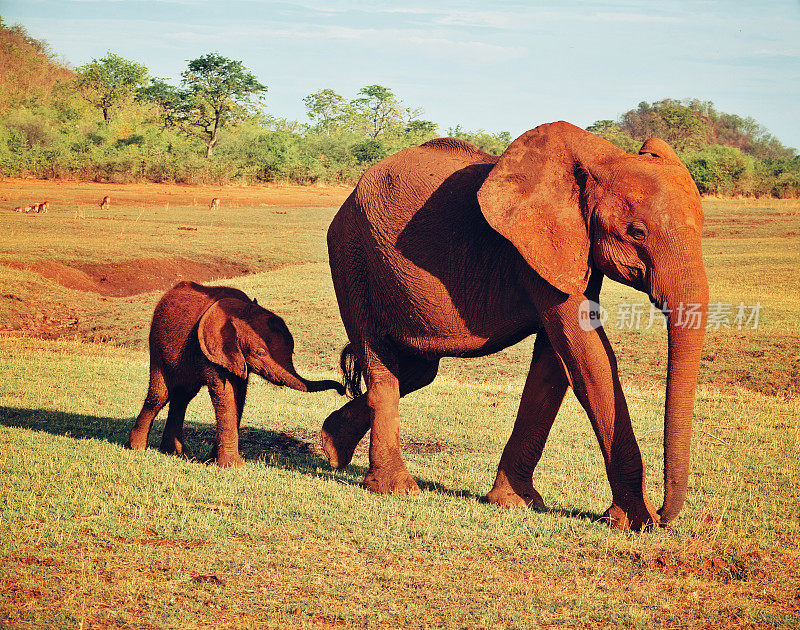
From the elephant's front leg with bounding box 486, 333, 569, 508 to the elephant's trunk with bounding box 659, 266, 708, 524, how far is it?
43.1 inches

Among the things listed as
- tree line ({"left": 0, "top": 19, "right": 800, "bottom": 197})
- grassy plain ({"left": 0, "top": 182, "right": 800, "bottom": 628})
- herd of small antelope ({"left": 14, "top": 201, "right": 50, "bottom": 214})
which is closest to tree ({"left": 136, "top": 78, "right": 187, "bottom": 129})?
tree line ({"left": 0, "top": 19, "right": 800, "bottom": 197})

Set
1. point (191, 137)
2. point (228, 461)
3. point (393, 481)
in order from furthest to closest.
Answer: point (191, 137) < point (228, 461) < point (393, 481)

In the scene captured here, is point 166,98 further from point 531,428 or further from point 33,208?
point 531,428

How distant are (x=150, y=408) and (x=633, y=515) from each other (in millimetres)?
4857

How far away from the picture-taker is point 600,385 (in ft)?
19.5

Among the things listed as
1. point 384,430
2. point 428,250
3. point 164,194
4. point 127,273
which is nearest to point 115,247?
point 127,273

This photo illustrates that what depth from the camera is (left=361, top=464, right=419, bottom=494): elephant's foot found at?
7.32 metres

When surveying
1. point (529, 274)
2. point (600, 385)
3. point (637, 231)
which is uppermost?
point (637, 231)

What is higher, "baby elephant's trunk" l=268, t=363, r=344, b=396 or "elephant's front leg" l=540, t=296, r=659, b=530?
"elephant's front leg" l=540, t=296, r=659, b=530

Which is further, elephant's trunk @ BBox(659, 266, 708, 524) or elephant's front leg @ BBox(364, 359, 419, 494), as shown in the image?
elephant's front leg @ BBox(364, 359, 419, 494)

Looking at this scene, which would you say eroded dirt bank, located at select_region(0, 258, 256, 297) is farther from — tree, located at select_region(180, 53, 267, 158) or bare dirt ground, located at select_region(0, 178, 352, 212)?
tree, located at select_region(180, 53, 267, 158)

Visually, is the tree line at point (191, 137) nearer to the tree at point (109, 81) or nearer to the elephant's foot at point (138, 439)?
the tree at point (109, 81)

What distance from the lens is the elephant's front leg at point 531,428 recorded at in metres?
6.73

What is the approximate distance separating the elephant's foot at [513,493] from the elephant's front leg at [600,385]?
1058 mm
